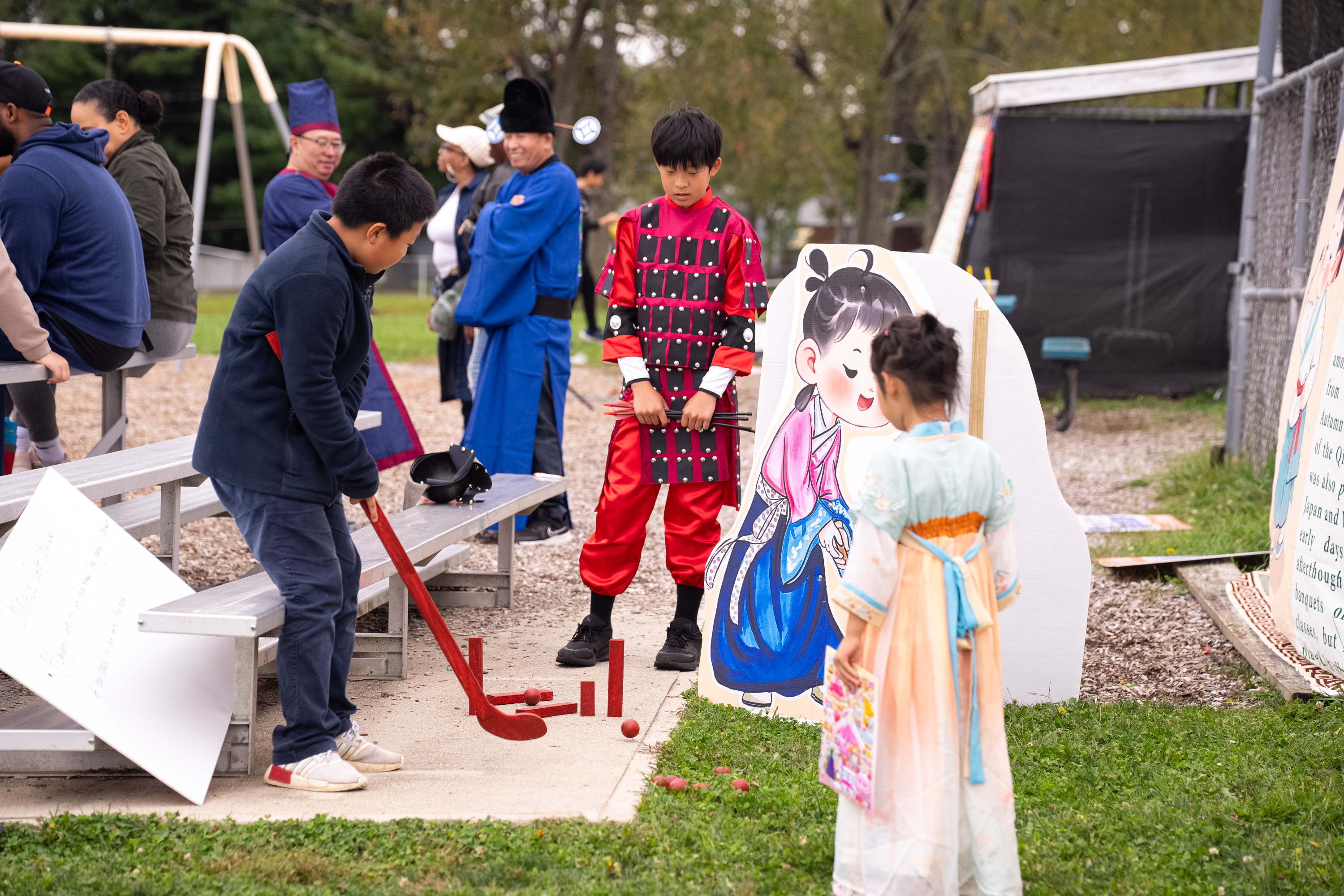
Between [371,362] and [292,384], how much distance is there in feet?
9.49

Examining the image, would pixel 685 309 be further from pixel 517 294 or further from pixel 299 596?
pixel 517 294

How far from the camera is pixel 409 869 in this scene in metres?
2.86

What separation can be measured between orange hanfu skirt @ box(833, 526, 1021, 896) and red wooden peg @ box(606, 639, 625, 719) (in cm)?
133

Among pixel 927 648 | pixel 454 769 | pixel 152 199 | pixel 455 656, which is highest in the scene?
pixel 152 199

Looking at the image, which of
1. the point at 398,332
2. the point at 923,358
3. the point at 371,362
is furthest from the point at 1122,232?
the point at 398,332

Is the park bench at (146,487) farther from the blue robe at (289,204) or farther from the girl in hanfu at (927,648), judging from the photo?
the girl in hanfu at (927,648)

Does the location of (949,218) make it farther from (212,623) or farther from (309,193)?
(212,623)

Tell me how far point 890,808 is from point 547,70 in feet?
109

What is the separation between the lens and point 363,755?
3523mm

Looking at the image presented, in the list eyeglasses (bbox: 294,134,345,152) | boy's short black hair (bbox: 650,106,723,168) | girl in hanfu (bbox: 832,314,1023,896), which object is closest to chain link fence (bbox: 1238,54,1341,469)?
boy's short black hair (bbox: 650,106,723,168)

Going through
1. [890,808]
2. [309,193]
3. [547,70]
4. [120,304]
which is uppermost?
[547,70]

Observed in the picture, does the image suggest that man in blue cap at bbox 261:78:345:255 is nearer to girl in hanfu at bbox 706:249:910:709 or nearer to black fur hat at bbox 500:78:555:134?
black fur hat at bbox 500:78:555:134

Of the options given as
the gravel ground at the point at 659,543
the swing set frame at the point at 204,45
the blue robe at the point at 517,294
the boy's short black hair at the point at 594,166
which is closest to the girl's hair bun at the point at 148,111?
the blue robe at the point at 517,294

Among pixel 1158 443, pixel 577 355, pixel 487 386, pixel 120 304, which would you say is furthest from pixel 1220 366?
pixel 120 304
